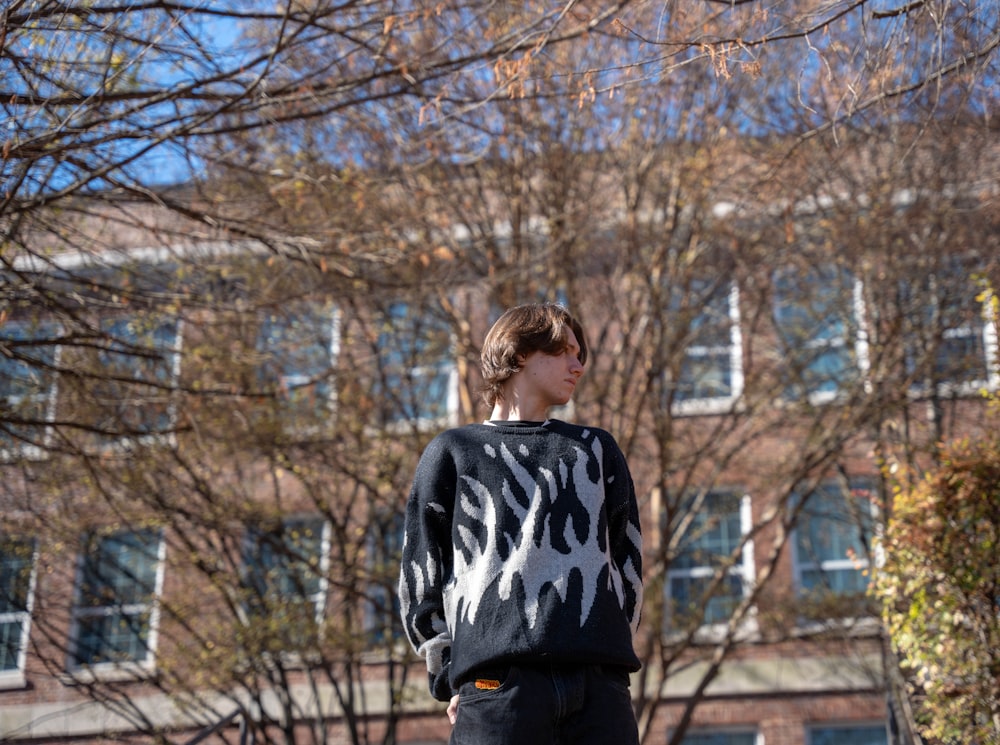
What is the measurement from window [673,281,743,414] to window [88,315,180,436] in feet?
15.8

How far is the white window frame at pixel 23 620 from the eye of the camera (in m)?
9.68

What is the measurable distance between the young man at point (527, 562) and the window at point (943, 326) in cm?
822

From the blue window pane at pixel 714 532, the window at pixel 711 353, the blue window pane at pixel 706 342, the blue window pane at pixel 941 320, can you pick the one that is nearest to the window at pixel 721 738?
the blue window pane at pixel 714 532

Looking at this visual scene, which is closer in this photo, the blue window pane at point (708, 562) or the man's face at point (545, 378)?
the man's face at point (545, 378)

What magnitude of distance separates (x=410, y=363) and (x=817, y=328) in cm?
421

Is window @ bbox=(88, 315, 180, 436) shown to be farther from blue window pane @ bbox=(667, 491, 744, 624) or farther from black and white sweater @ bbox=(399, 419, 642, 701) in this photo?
blue window pane @ bbox=(667, 491, 744, 624)

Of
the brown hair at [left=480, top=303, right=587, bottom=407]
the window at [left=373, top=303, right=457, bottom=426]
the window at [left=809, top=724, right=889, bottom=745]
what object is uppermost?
the window at [left=373, top=303, right=457, bottom=426]

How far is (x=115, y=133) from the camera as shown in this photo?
5.44 metres

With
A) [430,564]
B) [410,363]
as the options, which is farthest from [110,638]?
[430,564]

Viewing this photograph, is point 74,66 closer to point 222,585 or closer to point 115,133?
point 115,133

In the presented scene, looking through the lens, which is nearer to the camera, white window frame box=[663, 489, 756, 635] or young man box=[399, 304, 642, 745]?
young man box=[399, 304, 642, 745]

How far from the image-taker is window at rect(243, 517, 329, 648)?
32.1 ft

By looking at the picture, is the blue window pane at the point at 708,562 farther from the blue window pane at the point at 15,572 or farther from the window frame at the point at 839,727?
the blue window pane at the point at 15,572

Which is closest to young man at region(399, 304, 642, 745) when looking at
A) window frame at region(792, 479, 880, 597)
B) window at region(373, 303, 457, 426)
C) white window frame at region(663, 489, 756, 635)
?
window at region(373, 303, 457, 426)
